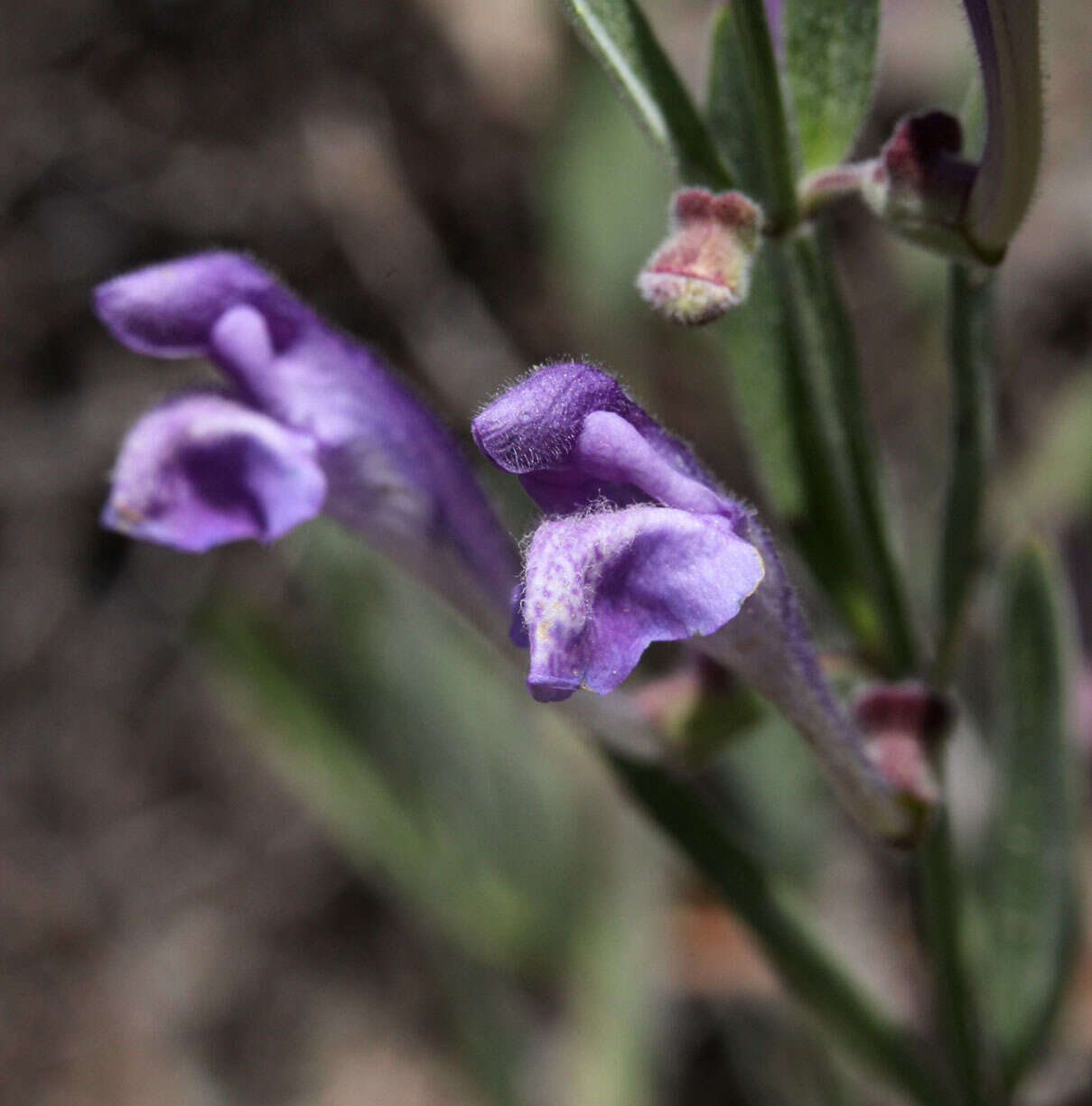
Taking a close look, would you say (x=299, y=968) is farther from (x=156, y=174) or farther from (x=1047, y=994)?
(x=1047, y=994)

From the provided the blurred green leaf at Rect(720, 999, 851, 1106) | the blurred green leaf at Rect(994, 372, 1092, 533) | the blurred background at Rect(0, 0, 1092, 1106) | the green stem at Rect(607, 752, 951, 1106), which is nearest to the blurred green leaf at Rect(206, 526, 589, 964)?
the blurred background at Rect(0, 0, 1092, 1106)

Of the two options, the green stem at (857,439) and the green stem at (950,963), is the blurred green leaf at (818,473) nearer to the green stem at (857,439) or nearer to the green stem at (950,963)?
the green stem at (857,439)

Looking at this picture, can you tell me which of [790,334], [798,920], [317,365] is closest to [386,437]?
[317,365]

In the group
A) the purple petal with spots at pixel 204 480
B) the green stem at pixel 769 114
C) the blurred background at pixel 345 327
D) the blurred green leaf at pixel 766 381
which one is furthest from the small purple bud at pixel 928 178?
the blurred background at pixel 345 327

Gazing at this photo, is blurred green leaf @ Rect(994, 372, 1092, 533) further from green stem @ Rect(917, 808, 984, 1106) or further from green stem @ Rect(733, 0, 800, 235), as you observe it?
green stem @ Rect(733, 0, 800, 235)

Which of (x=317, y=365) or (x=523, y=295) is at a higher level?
(x=317, y=365)

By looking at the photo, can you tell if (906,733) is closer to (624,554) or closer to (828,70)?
(624,554)

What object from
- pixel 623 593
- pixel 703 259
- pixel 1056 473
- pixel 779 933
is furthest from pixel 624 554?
pixel 1056 473
